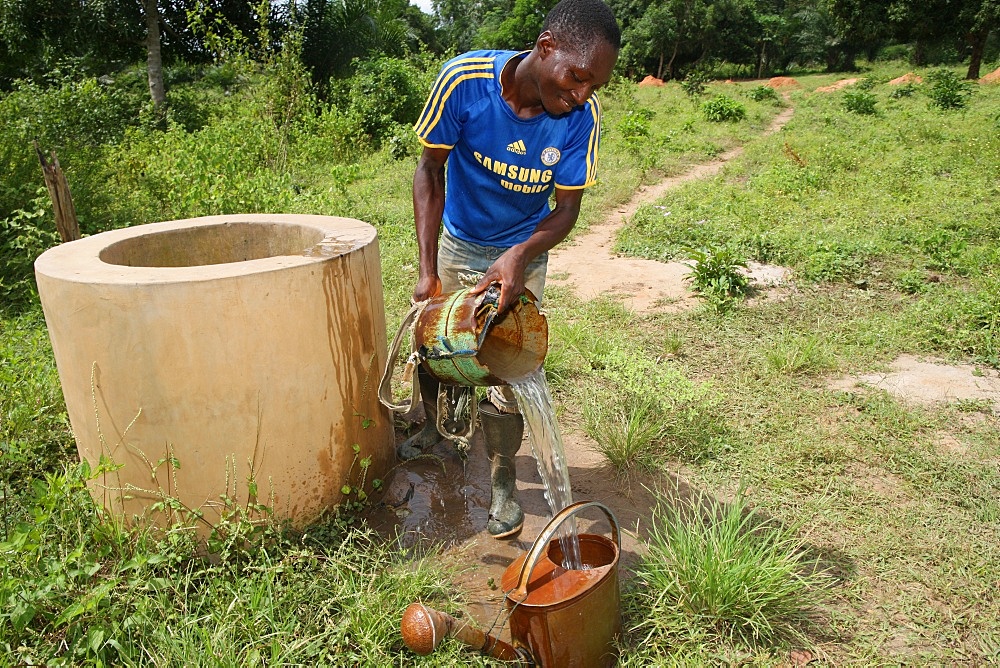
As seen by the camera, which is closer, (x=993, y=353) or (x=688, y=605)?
(x=688, y=605)

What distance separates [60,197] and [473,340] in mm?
3145

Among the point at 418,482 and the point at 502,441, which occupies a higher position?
the point at 502,441

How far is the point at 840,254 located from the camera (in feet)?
18.1

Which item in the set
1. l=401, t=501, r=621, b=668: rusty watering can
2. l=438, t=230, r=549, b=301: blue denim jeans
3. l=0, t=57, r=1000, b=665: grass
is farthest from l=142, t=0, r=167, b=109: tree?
l=401, t=501, r=621, b=668: rusty watering can

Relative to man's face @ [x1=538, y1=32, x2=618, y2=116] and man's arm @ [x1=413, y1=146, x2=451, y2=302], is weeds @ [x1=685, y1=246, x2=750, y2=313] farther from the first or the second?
man's face @ [x1=538, y1=32, x2=618, y2=116]

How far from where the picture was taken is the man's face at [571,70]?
6.89ft

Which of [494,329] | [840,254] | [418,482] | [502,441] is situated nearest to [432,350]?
[494,329]

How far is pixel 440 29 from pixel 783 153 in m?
30.8

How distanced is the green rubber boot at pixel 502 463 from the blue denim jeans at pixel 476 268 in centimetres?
4

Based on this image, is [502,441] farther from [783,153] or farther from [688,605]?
[783,153]

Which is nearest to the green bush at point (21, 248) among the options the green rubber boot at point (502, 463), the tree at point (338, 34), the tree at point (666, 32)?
the green rubber boot at point (502, 463)

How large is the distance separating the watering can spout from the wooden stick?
11.1 feet

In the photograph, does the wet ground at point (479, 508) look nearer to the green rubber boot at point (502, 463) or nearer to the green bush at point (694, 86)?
the green rubber boot at point (502, 463)

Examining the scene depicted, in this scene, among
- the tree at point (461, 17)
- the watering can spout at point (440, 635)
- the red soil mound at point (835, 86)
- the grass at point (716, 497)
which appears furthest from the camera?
the tree at point (461, 17)
